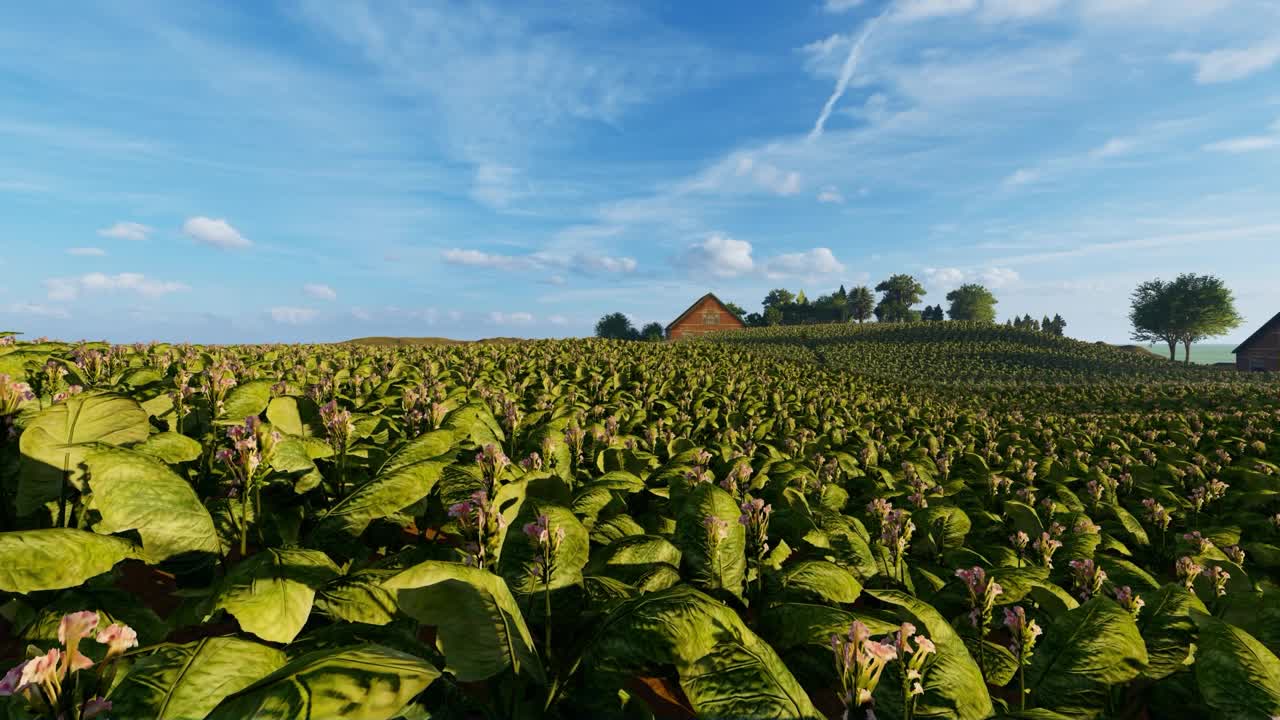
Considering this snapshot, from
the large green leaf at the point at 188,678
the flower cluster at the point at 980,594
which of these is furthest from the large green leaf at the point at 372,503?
the flower cluster at the point at 980,594

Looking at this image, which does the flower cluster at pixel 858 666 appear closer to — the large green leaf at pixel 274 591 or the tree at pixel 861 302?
the large green leaf at pixel 274 591

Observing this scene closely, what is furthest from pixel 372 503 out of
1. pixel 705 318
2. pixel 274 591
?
pixel 705 318

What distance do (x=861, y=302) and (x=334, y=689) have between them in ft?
485

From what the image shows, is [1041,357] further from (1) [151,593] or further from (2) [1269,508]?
(1) [151,593]

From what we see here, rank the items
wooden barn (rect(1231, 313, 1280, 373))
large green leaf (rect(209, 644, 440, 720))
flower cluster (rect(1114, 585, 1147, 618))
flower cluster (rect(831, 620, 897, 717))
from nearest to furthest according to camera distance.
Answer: large green leaf (rect(209, 644, 440, 720)) < flower cluster (rect(831, 620, 897, 717)) < flower cluster (rect(1114, 585, 1147, 618)) < wooden barn (rect(1231, 313, 1280, 373))

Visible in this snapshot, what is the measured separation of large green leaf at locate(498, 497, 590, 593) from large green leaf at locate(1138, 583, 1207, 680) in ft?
9.31

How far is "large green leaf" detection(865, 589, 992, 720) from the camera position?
210 centimetres

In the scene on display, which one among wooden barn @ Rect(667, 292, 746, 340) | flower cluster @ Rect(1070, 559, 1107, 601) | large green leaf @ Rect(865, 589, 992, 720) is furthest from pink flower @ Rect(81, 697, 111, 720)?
wooden barn @ Rect(667, 292, 746, 340)

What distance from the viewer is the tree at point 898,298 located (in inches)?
5428

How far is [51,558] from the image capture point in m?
1.88

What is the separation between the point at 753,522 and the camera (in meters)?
3.02

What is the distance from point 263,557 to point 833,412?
14.6 metres

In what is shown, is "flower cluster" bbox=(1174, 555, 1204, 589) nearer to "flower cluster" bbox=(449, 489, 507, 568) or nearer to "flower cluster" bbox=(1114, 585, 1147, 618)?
"flower cluster" bbox=(1114, 585, 1147, 618)

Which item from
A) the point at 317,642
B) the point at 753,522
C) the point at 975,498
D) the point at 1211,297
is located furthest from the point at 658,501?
the point at 1211,297
